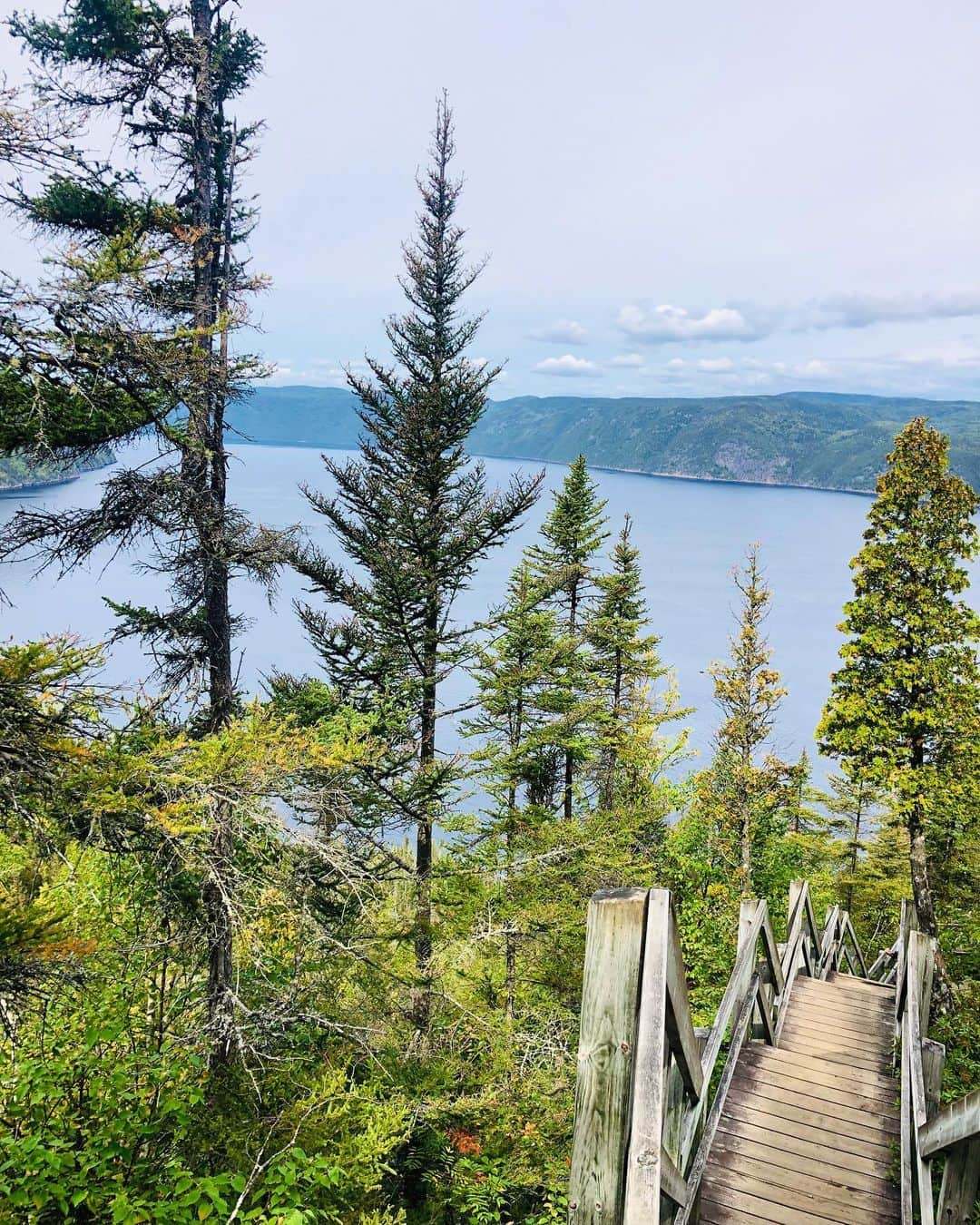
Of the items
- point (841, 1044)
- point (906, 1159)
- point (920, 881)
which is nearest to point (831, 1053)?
point (841, 1044)

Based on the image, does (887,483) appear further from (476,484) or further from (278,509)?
(278,509)

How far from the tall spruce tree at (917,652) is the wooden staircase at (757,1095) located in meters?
7.32

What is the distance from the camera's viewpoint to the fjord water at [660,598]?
143 feet

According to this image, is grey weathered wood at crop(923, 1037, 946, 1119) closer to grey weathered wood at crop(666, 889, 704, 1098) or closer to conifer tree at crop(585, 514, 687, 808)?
grey weathered wood at crop(666, 889, 704, 1098)

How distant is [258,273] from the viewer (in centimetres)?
828

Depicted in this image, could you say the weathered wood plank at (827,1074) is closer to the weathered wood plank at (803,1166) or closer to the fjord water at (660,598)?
the weathered wood plank at (803,1166)

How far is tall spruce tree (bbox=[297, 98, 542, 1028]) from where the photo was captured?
443 inches

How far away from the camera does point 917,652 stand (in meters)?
14.1

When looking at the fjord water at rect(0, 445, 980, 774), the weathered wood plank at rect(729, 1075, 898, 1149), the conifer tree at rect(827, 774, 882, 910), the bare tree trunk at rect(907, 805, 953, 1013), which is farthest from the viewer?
the fjord water at rect(0, 445, 980, 774)

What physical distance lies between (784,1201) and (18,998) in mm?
4344

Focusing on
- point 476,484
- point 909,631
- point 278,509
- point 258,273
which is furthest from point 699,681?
point 278,509

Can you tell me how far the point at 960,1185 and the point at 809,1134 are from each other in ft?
5.07

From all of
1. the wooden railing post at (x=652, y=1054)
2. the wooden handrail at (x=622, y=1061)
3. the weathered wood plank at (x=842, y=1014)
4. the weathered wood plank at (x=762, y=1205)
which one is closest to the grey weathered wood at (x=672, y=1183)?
the wooden railing post at (x=652, y=1054)

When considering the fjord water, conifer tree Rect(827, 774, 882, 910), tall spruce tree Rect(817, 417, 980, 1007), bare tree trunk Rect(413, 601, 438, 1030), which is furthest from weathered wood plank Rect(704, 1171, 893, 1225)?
conifer tree Rect(827, 774, 882, 910)
